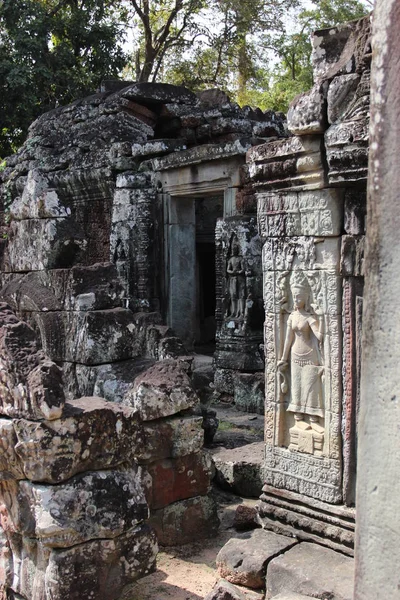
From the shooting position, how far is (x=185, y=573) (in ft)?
13.7

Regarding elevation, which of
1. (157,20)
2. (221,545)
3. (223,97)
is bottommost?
(221,545)

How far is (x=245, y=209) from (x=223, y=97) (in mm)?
2939

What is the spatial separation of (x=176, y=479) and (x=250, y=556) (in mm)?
833

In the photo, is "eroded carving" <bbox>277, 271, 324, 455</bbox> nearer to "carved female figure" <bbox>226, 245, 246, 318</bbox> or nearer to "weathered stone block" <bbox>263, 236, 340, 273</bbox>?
"weathered stone block" <bbox>263, 236, 340, 273</bbox>

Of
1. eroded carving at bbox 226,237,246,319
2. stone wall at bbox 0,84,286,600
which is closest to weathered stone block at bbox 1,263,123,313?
stone wall at bbox 0,84,286,600

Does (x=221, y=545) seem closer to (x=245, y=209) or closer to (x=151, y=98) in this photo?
(x=245, y=209)

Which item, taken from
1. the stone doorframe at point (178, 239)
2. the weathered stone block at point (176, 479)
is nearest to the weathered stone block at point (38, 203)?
the weathered stone block at point (176, 479)

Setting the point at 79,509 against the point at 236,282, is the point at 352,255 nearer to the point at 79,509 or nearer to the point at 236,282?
the point at 79,509

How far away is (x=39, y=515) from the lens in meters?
3.21

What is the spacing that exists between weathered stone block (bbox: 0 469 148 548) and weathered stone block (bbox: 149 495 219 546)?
47.7 inches

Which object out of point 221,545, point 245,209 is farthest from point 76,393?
point 245,209

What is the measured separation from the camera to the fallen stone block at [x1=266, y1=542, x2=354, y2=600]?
347 centimetres

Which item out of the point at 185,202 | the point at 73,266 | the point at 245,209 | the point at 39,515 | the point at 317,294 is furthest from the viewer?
the point at 185,202

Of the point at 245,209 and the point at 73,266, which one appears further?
the point at 245,209
